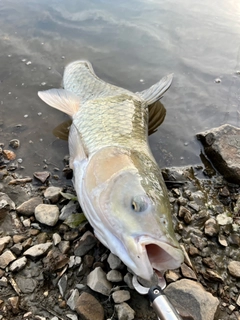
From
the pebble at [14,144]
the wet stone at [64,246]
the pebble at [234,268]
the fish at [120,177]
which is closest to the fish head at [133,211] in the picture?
the fish at [120,177]

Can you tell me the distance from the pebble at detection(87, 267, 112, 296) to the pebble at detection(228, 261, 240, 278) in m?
1.00

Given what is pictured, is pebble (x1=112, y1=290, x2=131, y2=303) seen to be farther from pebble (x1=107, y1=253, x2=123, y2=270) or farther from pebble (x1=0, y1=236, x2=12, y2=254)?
pebble (x1=0, y1=236, x2=12, y2=254)

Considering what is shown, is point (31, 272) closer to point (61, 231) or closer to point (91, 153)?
point (61, 231)

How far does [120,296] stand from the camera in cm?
236

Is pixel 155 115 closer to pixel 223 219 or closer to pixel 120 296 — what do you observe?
pixel 223 219

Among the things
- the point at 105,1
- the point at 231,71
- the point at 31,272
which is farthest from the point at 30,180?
the point at 105,1

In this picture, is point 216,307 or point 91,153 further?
point 91,153

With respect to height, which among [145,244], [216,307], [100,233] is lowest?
[216,307]

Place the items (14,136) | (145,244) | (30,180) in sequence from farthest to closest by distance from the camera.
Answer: (14,136) → (30,180) → (145,244)

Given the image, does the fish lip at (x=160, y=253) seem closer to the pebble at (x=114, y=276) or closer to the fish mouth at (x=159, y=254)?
the fish mouth at (x=159, y=254)

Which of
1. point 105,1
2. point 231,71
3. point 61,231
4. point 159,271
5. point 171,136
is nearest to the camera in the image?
point 159,271

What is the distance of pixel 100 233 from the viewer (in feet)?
8.02

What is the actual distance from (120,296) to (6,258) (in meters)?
0.87

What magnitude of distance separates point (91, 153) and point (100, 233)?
77cm
